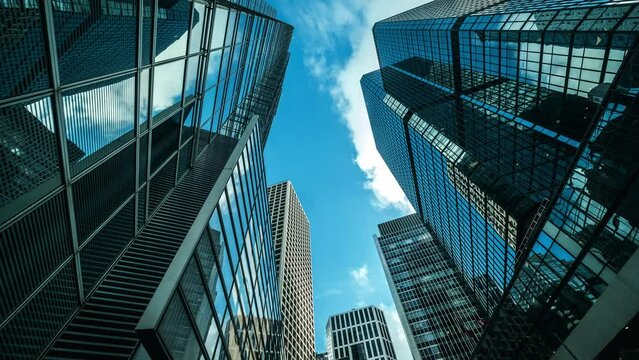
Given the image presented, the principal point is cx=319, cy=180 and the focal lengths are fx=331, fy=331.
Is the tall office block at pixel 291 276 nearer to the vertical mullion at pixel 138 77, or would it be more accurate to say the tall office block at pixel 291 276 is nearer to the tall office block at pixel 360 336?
the tall office block at pixel 360 336

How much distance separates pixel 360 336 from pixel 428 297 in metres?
44.6

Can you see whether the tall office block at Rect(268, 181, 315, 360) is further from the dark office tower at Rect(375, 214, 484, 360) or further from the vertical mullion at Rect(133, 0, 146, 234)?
the vertical mullion at Rect(133, 0, 146, 234)

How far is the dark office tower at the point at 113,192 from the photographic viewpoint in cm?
616

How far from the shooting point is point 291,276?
83.0 m

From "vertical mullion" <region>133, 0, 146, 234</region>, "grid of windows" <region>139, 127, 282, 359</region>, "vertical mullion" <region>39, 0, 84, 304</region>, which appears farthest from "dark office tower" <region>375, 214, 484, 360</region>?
"vertical mullion" <region>39, 0, 84, 304</region>

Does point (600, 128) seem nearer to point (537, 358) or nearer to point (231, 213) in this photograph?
point (537, 358)

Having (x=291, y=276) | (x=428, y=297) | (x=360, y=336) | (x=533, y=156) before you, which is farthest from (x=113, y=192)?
(x=360, y=336)

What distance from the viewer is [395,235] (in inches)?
5714

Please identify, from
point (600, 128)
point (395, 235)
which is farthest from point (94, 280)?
point (395, 235)

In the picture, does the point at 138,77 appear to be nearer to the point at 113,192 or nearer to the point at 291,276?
the point at 113,192

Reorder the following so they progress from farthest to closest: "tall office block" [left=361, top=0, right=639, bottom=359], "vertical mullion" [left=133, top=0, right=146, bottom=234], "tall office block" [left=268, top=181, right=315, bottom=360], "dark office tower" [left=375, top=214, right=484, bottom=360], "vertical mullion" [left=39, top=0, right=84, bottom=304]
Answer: "dark office tower" [left=375, top=214, right=484, bottom=360] < "tall office block" [left=268, top=181, right=315, bottom=360] < "tall office block" [left=361, top=0, right=639, bottom=359] < "vertical mullion" [left=133, top=0, right=146, bottom=234] < "vertical mullion" [left=39, top=0, right=84, bottom=304]

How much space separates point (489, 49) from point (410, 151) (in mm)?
36777

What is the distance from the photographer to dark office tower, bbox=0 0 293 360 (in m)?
6.16

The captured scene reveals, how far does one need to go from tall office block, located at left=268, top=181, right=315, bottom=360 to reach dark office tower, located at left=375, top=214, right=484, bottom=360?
111 feet
